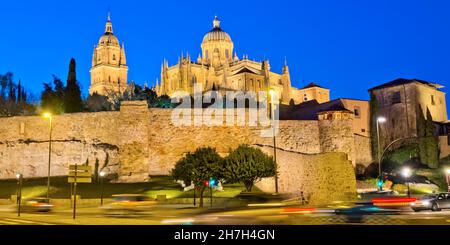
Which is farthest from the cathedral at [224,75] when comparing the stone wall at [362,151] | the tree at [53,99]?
the stone wall at [362,151]

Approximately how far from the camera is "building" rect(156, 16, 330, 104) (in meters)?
81.8

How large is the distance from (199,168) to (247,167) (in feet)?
10.1

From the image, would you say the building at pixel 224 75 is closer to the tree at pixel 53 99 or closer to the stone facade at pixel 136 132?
the tree at pixel 53 99

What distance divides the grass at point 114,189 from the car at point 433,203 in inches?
575

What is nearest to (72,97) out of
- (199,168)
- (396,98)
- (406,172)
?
(199,168)

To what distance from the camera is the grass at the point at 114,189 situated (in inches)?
1292

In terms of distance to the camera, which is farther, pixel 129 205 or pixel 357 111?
Answer: pixel 357 111

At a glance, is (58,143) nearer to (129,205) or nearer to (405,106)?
(129,205)

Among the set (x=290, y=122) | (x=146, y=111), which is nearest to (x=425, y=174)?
(x=290, y=122)

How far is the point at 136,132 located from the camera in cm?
4072

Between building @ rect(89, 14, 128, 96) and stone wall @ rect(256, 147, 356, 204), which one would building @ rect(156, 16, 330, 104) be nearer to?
building @ rect(89, 14, 128, 96)

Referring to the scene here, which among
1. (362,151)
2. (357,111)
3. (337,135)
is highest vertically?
(357,111)

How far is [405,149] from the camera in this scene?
151 ft
